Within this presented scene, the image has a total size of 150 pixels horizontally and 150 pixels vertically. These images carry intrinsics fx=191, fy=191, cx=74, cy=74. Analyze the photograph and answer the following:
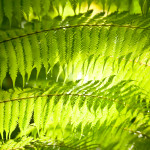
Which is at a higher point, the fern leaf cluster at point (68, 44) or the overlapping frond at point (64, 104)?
the fern leaf cluster at point (68, 44)

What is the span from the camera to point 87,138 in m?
1.27

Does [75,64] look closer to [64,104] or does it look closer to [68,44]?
[68,44]

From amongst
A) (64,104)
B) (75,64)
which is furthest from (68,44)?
(64,104)

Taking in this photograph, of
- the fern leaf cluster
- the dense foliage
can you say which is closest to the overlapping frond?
the dense foliage

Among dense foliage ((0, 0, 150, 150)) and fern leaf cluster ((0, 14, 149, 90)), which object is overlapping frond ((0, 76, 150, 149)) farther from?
fern leaf cluster ((0, 14, 149, 90))

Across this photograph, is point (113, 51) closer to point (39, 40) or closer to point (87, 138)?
point (39, 40)

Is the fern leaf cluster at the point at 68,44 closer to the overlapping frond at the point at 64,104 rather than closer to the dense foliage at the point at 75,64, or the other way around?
the dense foliage at the point at 75,64

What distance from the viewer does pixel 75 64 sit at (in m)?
1.02

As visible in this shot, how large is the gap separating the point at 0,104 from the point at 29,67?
0.27 meters

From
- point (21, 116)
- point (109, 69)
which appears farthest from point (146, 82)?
point (21, 116)

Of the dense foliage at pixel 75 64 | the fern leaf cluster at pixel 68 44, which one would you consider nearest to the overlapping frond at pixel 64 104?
the dense foliage at pixel 75 64

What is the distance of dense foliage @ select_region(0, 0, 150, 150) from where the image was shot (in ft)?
3.02

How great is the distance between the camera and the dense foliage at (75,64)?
Result: 36.2 inches

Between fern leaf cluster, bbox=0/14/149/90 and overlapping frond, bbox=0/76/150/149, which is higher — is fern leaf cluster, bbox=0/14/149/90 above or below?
above
